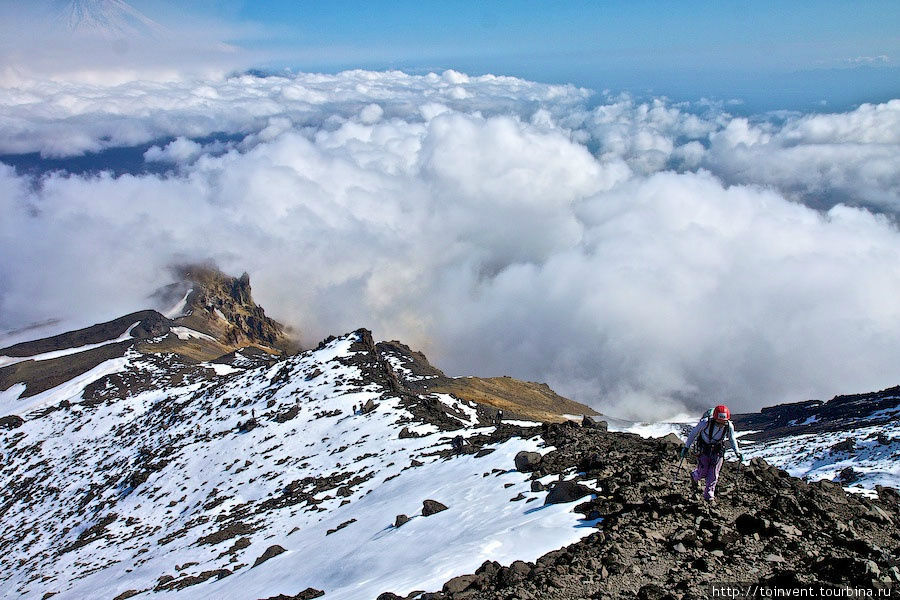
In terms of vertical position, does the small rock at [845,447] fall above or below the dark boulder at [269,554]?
below

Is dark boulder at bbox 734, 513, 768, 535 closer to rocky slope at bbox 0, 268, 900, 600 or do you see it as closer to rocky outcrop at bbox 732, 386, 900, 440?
rocky slope at bbox 0, 268, 900, 600

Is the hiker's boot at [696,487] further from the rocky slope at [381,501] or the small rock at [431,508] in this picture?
the small rock at [431,508]

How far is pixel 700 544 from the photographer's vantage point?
1200 cm

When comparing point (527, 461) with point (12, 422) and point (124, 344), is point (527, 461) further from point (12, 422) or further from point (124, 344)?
point (124, 344)

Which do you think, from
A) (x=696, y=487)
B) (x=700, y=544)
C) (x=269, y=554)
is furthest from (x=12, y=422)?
(x=700, y=544)

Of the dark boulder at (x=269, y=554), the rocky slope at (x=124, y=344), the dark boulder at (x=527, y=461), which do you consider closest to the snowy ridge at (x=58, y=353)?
the rocky slope at (x=124, y=344)

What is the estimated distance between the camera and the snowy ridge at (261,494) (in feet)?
58.3

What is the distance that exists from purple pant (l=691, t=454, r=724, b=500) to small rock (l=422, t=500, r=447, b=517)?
9674mm

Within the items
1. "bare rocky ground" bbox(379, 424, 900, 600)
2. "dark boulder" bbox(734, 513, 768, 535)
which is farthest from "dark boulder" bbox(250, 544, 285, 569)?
"dark boulder" bbox(734, 513, 768, 535)

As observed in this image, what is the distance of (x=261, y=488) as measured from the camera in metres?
39.2

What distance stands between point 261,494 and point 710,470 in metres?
31.5

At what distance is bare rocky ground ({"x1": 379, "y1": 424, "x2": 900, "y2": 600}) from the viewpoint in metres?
10.4

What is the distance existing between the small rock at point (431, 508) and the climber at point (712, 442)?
381 inches

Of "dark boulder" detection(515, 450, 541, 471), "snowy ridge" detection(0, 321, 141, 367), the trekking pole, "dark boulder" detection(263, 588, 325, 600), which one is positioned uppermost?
the trekking pole
